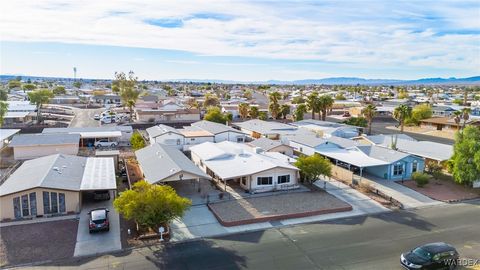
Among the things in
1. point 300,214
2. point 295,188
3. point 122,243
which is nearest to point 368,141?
point 295,188

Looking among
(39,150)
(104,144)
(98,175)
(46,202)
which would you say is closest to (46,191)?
(46,202)

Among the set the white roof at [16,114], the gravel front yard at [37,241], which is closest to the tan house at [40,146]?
the gravel front yard at [37,241]

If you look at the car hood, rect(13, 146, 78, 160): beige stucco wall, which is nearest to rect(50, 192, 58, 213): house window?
rect(13, 146, 78, 160): beige stucco wall

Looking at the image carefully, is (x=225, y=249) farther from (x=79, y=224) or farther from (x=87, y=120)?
(x=87, y=120)

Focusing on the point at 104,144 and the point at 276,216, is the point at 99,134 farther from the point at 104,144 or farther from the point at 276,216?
the point at 276,216

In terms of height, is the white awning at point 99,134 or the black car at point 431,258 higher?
the white awning at point 99,134

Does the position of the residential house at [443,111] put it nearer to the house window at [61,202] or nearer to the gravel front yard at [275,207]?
the gravel front yard at [275,207]
